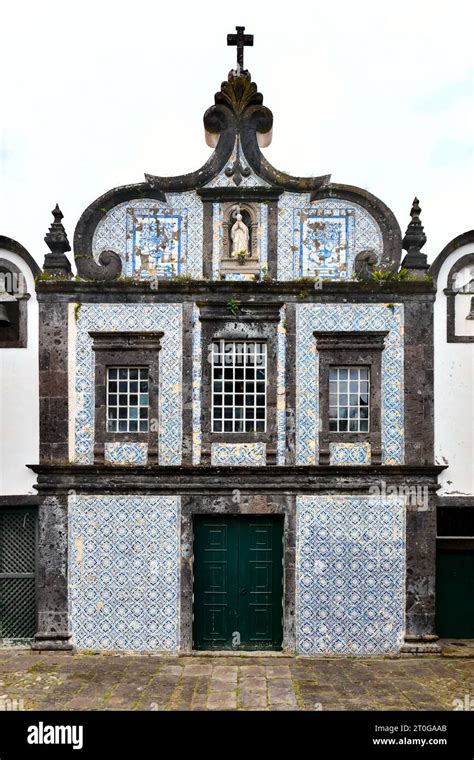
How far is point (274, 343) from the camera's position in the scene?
32.8 feet

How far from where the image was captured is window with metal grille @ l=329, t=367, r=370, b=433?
999 cm

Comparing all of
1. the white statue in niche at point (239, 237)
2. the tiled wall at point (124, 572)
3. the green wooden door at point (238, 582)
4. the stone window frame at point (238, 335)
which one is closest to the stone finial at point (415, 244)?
the stone window frame at point (238, 335)

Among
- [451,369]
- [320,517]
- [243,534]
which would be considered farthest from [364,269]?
[243,534]

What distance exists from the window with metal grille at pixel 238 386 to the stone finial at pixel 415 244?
2.78 metres

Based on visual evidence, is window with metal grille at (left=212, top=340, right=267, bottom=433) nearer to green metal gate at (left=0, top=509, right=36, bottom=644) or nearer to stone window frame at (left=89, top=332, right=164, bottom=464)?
stone window frame at (left=89, top=332, right=164, bottom=464)

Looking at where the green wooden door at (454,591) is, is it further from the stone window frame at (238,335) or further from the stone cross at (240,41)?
the stone cross at (240,41)

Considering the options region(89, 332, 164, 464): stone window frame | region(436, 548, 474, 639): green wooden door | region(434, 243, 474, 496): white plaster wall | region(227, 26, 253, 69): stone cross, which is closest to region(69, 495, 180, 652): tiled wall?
region(89, 332, 164, 464): stone window frame

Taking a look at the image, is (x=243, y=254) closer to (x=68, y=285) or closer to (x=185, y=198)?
(x=185, y=198)

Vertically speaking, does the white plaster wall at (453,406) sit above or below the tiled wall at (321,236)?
below

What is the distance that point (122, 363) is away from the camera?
9984 mm

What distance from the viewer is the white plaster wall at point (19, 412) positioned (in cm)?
1013

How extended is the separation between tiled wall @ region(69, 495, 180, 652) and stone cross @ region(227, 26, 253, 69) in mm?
7362

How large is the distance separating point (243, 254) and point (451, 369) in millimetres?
3905

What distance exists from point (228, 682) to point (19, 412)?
17.4 feet
